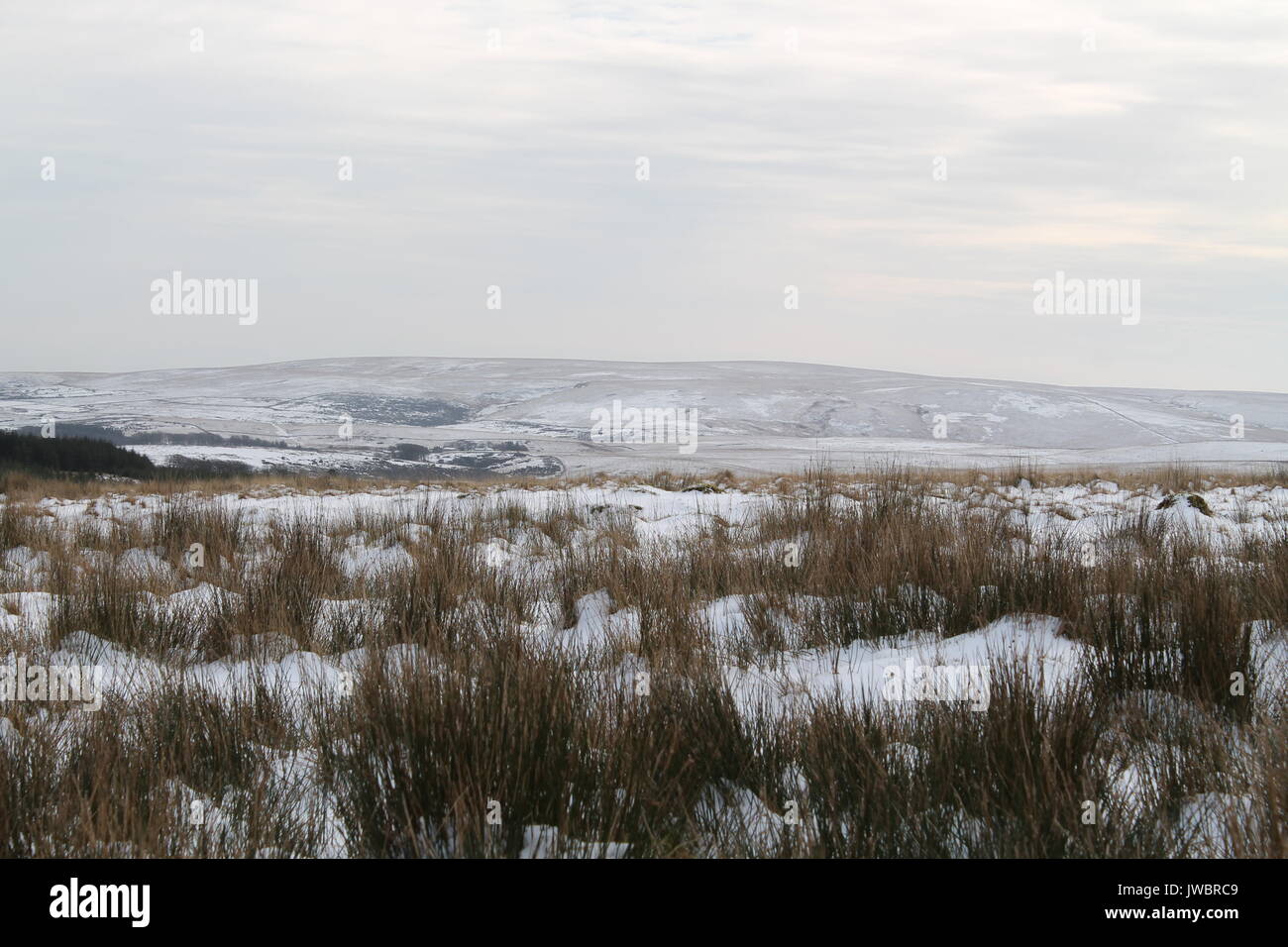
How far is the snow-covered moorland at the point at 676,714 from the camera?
70.3 inches

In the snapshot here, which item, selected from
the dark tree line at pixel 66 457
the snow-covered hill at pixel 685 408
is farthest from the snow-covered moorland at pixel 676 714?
the snow-covered hill at pixel 685 408

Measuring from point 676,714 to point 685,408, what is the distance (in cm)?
4691

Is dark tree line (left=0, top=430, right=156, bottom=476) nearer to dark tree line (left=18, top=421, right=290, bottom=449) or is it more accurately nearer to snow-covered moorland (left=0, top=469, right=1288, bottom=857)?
dark tree line (left=18, top=421, right=290, bottom=449)

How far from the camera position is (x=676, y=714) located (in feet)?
7.22

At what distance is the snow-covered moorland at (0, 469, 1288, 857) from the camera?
179 centimetres

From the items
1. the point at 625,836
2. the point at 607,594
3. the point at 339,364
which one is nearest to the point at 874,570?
the point at 607,594

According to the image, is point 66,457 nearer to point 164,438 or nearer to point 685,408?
point 164,438

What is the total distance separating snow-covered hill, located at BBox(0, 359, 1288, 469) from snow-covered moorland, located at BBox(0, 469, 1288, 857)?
971 inches

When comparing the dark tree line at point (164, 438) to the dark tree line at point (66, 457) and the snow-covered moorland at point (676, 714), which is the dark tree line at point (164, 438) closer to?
the dark tree line at point (66, 457)

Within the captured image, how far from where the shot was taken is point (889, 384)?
190 ft

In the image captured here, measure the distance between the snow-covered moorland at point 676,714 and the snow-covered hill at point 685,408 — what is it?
2466 cm
